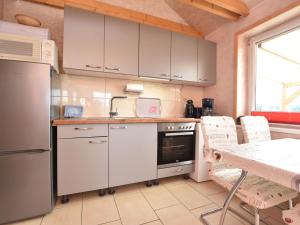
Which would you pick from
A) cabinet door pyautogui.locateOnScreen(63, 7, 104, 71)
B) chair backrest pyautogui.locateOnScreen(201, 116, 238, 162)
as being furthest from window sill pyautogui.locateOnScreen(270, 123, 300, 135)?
cabinet door pyautogui.locateOnScreen(63, 7, 104, 71)

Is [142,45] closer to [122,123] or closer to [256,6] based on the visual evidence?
[122,123]

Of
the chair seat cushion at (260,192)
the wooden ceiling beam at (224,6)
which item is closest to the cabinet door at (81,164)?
the chair seat cushion at (260,192)

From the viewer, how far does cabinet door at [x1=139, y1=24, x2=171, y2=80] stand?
6.97 feet

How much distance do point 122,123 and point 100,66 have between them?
28.6 inches

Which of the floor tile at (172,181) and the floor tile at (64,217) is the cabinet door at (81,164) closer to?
the floor tile at (64,217)

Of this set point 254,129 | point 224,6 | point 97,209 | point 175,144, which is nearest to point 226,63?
point 224,6

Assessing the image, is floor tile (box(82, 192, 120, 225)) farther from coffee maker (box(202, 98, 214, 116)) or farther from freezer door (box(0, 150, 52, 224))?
coffee maker (box(202, 98, 214, 116))

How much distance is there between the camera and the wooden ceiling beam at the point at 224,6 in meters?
1.95

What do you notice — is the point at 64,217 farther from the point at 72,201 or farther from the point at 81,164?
the point at 81,164

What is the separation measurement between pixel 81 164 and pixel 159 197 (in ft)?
2.94

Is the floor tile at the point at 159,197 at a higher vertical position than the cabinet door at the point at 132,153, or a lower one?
lower

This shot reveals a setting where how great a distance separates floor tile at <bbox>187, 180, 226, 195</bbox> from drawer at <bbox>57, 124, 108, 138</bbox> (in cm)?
127

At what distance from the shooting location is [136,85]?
2.34m

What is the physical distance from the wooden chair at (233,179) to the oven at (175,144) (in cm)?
71
